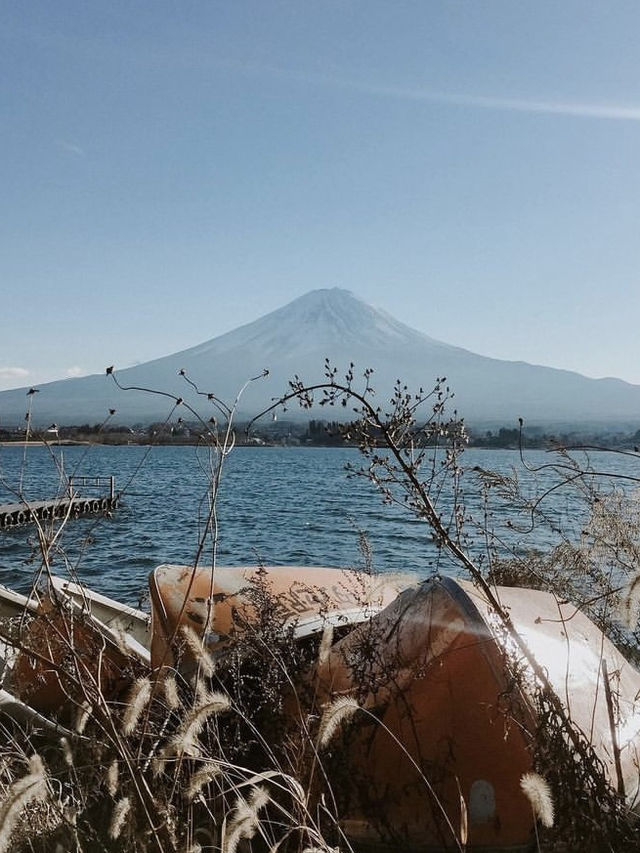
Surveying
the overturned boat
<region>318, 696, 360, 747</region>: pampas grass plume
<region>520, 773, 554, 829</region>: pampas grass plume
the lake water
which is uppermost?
<region>318, 696, 360, 747</region>: pampas grass plume

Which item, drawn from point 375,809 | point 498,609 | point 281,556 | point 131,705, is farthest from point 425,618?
point 281,556

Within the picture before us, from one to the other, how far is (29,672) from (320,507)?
42.5 m

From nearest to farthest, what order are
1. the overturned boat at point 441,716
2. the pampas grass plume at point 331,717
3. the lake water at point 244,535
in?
1. the pampas grass plume at point 331,717
2. the overturned boat at point 441,716
3. the lake water at point 244,535

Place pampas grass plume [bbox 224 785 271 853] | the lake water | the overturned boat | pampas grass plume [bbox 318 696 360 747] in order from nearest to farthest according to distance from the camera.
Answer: pampas grass plume [bbox 224 785 271 853]
pampas grass plume [bbox 318 696 360 747]
the overturned boat
the lake water

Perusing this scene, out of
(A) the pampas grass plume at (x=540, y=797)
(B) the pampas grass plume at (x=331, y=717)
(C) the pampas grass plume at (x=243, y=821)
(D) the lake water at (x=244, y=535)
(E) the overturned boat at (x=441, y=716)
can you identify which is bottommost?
(D) the lake water at (x=244, y=535)

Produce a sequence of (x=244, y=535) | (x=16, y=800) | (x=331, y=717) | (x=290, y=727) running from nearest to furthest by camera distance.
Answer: (x=16, y=800) → (x=331, y=717) → (x=290, y=727) → (x=244, y=535)

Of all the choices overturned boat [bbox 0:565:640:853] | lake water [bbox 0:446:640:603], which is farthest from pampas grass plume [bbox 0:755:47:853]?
lake water [bbox 0:446:640:603]

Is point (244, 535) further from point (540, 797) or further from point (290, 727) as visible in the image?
point (540, 797)

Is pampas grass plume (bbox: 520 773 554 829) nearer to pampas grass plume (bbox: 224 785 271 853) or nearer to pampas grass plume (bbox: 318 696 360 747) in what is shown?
pampas grass plume (bbox: 318 696 360 747)

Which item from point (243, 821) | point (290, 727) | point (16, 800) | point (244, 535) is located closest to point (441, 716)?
point (290, 727)

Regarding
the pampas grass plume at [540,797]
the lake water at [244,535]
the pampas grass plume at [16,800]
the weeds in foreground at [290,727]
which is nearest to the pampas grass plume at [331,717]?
the weeds in foreground at [290,727]

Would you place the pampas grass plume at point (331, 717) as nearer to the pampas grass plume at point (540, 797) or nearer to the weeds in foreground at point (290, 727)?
the weeds in foreground at point (290, 727)

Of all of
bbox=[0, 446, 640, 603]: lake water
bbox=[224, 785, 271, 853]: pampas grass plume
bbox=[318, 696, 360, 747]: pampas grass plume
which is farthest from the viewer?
bbox=[0, 446, 640, 603]: lake water

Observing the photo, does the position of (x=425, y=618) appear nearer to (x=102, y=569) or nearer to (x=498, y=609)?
(x=498, y=609)
